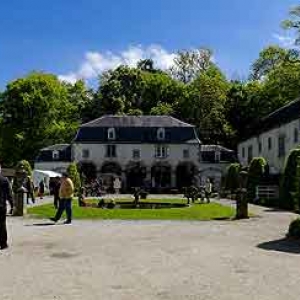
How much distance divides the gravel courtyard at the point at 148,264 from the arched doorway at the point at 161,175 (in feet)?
161

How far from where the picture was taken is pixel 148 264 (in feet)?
35.0

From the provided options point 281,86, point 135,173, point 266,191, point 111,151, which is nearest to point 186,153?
point 135,173

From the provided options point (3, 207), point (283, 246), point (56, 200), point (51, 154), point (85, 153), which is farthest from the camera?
point (51, 154)

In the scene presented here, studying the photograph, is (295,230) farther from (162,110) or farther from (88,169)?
(162,110)

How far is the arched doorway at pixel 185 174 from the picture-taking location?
6656cm

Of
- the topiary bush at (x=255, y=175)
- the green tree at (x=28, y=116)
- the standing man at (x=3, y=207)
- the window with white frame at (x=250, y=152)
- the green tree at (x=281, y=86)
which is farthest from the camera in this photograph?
the green tree at (x=28, y=116)

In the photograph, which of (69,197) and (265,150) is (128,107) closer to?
(265,150)

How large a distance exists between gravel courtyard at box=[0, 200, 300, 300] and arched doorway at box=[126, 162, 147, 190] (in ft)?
160

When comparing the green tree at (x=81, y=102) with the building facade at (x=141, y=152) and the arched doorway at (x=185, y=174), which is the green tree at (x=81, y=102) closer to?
the building facade at (x=141, y=152)

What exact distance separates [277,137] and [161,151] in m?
25.4

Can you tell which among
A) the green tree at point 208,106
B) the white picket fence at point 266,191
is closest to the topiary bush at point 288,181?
the white picket fence at point 266,191

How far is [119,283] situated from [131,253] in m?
3.32

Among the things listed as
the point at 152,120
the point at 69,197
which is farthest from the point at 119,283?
the point at 152,120

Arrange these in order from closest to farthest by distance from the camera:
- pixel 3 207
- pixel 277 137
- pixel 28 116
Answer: pixel 3 207 < pixel 277 137 < pixel 28 116
